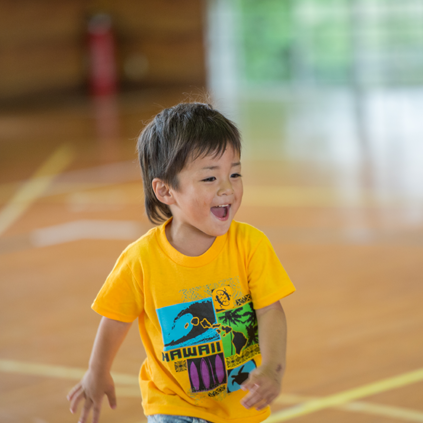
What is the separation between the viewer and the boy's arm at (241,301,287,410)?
1.04 m

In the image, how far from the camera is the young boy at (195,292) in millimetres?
1139

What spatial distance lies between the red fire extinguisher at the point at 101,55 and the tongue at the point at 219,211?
383 inches

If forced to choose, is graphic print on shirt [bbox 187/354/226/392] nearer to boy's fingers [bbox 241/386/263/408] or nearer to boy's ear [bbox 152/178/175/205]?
boy's fingers [bbox 241/386/263/408]

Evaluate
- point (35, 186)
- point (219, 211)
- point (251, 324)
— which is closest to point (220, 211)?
point (219, 211)

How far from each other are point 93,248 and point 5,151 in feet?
11.2

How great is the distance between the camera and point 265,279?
1167 mm

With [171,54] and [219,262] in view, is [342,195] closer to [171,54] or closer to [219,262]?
[219,262]

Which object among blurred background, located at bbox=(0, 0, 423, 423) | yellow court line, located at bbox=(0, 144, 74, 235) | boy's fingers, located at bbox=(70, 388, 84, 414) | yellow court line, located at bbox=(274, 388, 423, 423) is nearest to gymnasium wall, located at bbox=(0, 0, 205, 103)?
blurred background, located at bbox=(0, 0, 423, 423)

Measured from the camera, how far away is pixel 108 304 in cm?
119

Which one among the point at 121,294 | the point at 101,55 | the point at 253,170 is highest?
the point at 101,55

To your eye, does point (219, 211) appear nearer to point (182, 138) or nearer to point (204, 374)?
point (182, 138)

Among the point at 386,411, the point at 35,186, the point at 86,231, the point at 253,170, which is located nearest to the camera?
the point at 386,411

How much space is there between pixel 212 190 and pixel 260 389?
322 millimetres

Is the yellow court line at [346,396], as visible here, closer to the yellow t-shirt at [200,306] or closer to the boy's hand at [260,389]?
the yellow t-shirt at [200,306]
